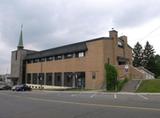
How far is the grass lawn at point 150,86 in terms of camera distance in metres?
40.8

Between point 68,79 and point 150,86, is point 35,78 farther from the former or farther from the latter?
point 150,86

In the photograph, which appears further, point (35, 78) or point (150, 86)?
point (35, 78)

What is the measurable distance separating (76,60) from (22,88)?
13.5m

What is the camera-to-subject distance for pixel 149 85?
144 ft

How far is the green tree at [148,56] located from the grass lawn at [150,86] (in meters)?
53.4

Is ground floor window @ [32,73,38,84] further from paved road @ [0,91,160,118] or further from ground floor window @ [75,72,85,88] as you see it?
paved road @ [0,91,160,118]

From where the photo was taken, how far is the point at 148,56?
102875mm

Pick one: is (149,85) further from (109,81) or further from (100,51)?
(100,51)

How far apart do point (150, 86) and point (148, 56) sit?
6129cm

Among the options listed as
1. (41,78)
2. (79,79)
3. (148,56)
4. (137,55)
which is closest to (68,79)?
(79,79)

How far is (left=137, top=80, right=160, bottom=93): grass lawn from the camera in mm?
40759

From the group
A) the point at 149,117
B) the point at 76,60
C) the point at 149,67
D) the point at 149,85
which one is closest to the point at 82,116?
the point at 149,117

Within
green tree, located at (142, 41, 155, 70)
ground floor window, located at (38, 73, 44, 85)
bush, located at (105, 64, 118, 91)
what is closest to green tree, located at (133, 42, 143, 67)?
green tree, located at (142, 41, 155, 70)

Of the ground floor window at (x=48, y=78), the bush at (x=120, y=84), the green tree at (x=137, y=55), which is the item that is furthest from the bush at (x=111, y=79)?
the green tree at (x=137, y=55)
